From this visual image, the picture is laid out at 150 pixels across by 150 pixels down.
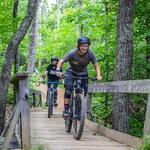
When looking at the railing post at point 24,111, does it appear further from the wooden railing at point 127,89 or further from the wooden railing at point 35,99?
the wooden railing at point 35,99

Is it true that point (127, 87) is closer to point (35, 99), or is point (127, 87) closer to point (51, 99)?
point (51, 99)

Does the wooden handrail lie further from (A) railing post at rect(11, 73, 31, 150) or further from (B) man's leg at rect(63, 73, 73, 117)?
(A) railing post at rect(11, 73, 31, 150)

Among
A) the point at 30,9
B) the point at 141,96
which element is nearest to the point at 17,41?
the point at 30,9

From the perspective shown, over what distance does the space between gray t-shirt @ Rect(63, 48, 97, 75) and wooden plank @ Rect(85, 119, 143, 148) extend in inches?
55.6

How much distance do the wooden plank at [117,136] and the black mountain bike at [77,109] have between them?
68 cm

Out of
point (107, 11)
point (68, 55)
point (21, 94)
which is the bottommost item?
point (21, 94)

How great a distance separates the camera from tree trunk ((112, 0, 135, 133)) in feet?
34.9

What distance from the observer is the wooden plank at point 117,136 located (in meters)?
7.93

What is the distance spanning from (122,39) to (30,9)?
22.2 ft

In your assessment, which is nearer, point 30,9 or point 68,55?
point 68,55

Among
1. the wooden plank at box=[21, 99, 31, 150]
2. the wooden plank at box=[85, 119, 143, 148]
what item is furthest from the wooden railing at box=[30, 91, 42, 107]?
the wooden plank at box=[21, 99, 31, 150]

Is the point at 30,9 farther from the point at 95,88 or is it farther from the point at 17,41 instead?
the point at 95,88

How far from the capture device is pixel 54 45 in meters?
40.2

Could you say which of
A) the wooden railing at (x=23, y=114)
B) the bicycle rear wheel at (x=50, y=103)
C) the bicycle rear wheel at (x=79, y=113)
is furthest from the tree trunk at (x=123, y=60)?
the bicycle rear wheel at (x=50, y=103)
